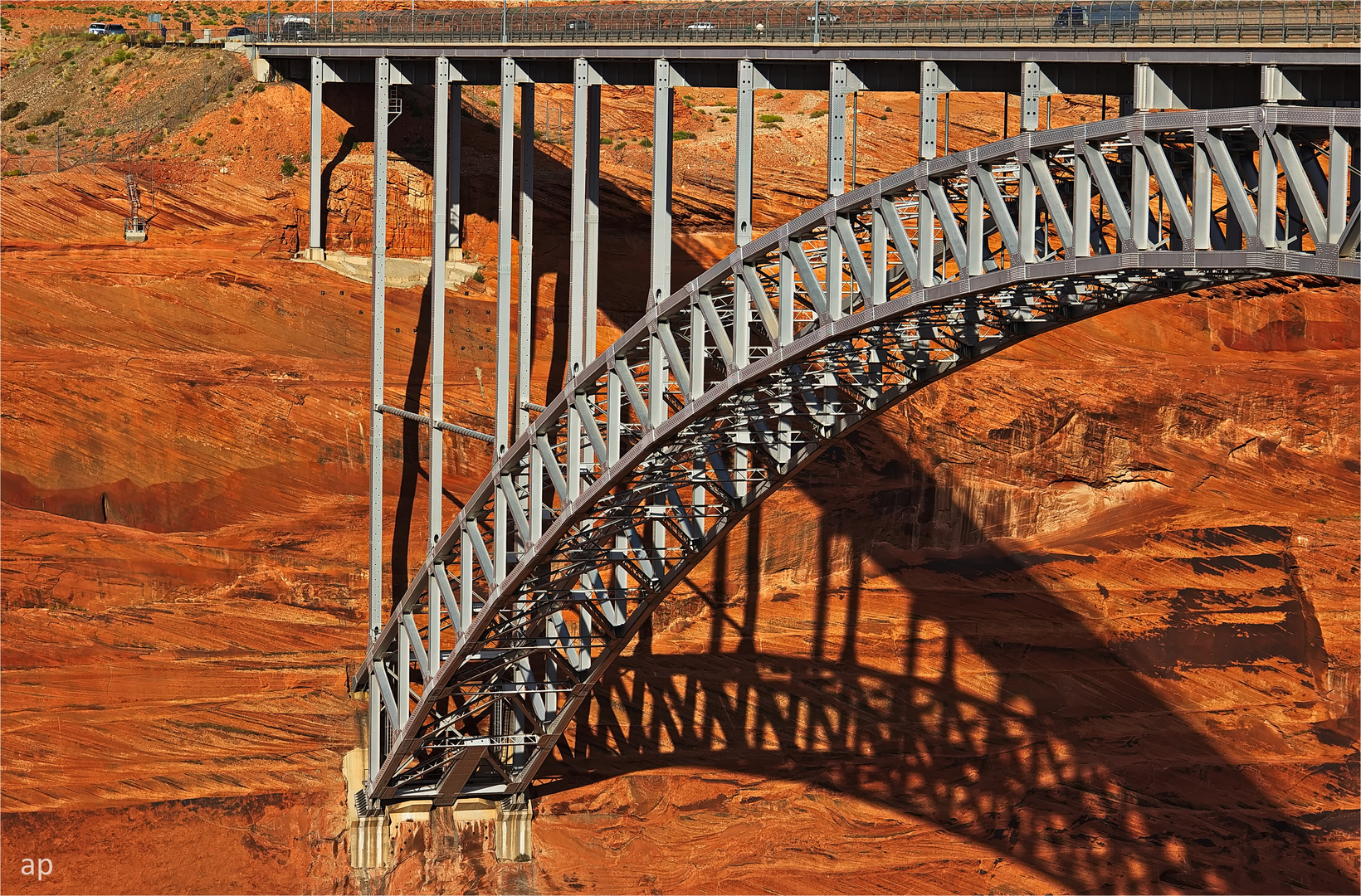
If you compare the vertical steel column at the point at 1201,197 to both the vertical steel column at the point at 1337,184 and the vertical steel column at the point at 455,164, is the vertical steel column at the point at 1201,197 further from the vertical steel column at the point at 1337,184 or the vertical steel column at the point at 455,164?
the vertical steel column at the point at 455,164

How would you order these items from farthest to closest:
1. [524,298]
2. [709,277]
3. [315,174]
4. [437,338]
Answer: [315,174] < [437,338] < [524,298] < [709,277]

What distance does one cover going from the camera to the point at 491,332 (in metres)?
45.7

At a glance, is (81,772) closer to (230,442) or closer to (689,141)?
(230,442)

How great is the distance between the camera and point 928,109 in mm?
29828

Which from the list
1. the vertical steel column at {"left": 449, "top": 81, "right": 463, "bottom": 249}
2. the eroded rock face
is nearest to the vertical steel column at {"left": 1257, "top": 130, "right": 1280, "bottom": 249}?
the vertical steel column at {"left": 449, "top": 81, "right": 463, "bottom": 249}

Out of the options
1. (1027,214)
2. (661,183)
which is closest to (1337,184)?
(1027,214)

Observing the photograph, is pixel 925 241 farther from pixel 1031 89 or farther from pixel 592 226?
pixel 592 226

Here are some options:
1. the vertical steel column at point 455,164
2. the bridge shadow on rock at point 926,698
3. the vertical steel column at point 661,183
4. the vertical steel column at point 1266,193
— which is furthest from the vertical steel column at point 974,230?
the bridge shadow on rock at point 926,698

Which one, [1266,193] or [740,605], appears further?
[740,605]

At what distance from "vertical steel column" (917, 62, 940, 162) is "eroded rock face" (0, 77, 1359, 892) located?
17237 mm

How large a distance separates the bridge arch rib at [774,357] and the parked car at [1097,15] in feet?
8.49

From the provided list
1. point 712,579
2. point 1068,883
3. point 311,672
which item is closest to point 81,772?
point 311,672

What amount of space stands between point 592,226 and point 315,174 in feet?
35.4

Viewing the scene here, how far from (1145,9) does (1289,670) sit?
27425 mm
